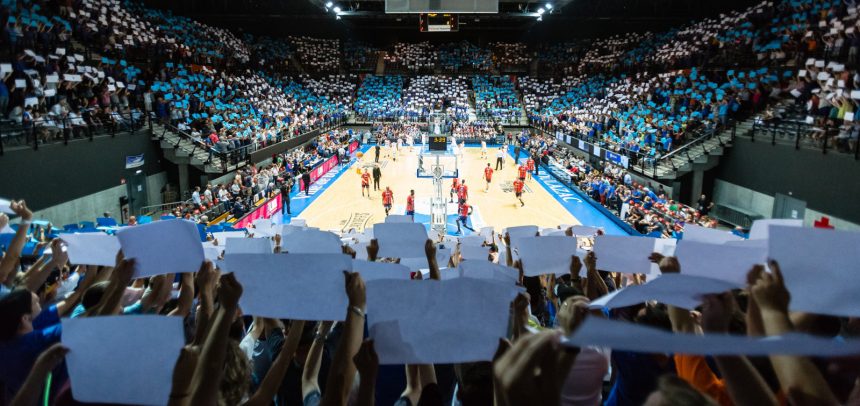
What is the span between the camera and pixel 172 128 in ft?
70.7

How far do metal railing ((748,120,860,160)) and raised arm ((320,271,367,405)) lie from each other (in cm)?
1606

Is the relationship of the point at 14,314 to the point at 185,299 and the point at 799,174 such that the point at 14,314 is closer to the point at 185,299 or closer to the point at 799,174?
the point at 185,299

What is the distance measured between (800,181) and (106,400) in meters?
19.2

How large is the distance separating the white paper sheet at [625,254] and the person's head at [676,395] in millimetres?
3163

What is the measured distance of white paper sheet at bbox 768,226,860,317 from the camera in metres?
1.99

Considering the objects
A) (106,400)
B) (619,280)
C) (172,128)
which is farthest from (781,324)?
(172,128)

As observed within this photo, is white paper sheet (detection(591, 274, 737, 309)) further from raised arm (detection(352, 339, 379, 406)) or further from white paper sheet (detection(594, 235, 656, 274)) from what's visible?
white paper sheet (detection(594, 235, 656, 274))

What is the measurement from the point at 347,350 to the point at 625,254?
3175 millimetres

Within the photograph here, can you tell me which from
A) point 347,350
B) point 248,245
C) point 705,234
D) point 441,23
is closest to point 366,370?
point 347,350

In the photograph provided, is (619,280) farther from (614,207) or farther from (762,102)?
(762,102)

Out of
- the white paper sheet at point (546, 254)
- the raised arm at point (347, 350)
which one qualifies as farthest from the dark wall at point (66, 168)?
the raised arm at point (347, 350)

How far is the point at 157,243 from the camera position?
2938mm

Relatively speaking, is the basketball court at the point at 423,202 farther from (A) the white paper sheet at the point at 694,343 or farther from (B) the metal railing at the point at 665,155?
(A) the white paper sheet at the point at 694,343

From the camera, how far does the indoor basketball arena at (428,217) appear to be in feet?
6.31
